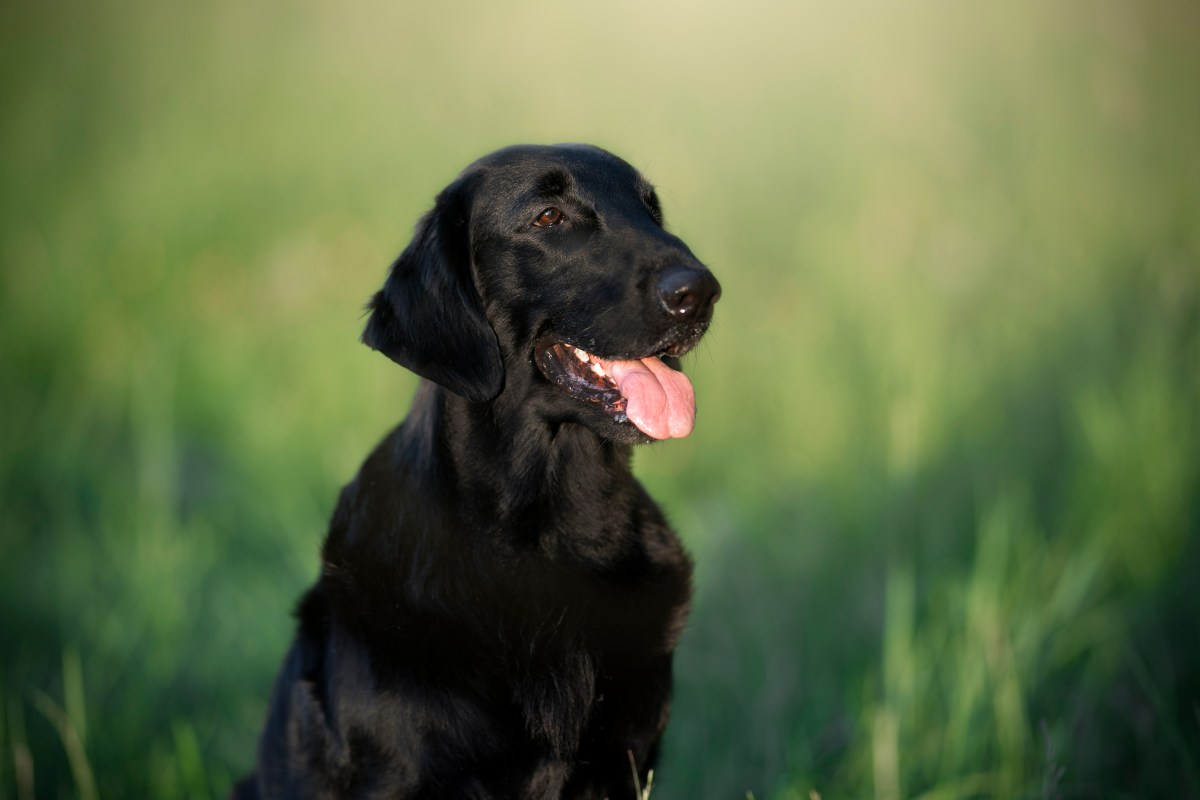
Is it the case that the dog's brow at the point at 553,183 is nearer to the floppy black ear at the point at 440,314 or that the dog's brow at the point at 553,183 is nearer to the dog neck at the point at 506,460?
the floppy black ear at the point at 440,314

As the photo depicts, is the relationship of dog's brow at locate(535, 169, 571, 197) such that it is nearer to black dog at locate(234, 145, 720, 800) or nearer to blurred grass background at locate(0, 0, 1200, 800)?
black dog at locate(234, 145, 720, 800)

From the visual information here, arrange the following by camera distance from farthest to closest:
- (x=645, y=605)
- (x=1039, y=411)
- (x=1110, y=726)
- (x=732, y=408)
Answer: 1. (x=732, y=408)
2. (x=1039, y=411)
3. (x=1110, y=726)
4. (x=645, y=605)

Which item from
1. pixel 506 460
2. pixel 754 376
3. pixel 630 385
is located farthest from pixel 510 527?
pixel 754 376

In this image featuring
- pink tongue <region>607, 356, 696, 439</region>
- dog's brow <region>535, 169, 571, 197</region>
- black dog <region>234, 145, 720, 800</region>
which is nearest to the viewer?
black dog <region>234, 145, 720, 800</region>

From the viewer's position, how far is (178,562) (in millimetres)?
4023

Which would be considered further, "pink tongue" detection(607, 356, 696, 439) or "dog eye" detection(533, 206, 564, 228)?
"dog eye" detection(533, 206, 564, 228)

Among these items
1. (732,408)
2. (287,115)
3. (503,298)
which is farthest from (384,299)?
(287,115)

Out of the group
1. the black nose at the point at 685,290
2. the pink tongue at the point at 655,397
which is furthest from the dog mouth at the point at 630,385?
the black nose at the point at 685,290

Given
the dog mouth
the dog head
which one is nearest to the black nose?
the dog head

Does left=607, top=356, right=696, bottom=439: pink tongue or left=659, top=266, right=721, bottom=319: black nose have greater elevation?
left=659, top=266, right=721, bottom=319: black nose

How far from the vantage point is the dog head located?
7.19 ft

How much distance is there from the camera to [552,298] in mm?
2309

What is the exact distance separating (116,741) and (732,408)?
3.00 metres

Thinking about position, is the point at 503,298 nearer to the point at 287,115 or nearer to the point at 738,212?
the point at 738,212
